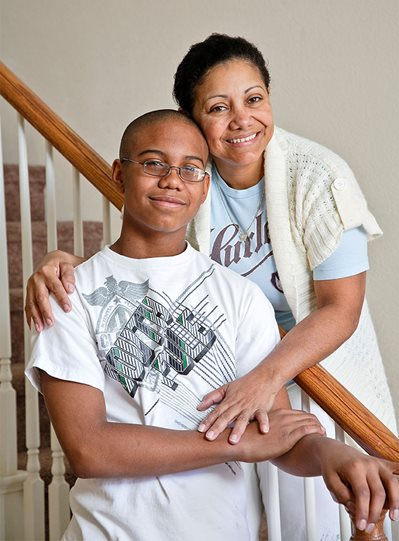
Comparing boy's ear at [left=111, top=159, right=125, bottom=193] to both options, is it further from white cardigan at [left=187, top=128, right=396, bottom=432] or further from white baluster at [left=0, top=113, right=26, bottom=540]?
white baluster at [left=0, top=113, right=26, bottom=540]

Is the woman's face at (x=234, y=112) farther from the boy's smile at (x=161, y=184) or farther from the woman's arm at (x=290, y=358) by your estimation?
the woman's arm at (x=290, y=358)

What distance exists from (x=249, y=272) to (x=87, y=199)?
1955 mm

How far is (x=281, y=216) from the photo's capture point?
1790mm

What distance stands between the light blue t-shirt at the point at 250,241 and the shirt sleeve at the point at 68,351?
480mm

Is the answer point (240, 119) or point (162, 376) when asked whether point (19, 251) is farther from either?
point (162, 376)

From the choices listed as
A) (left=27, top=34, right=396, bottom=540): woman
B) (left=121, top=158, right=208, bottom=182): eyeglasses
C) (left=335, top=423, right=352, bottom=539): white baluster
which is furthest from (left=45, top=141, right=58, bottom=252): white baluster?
(left=335, top=423, right=352, bottom=539): white baluster

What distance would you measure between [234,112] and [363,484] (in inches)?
33.8

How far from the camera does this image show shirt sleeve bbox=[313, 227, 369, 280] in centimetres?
174

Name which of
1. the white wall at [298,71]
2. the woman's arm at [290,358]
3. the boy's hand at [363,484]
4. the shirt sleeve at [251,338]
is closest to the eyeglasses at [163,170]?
the shirt sleeve at [251,338]

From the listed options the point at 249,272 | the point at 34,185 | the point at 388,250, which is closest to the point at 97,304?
the point at 249,272

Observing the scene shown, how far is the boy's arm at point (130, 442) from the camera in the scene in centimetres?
133

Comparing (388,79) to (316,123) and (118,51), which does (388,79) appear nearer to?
(316,123)

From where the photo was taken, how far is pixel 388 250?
270 cm

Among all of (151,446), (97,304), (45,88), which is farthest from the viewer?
(45,88)
